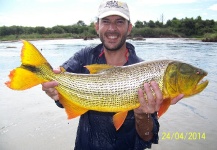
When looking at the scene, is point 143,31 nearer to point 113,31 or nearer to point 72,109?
point 113,31

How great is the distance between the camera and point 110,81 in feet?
9.33

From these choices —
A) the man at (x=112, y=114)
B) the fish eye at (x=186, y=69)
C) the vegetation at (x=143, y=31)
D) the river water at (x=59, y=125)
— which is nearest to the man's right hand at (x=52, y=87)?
the man at (x=112, y=114)

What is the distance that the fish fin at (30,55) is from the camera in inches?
111

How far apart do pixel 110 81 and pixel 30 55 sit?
0.93 meters

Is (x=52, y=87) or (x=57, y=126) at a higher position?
(x=52, y=87)

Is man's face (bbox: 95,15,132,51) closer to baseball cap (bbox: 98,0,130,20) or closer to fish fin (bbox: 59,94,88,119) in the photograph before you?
→ baseball cap (bbox: 98,0,130,20)

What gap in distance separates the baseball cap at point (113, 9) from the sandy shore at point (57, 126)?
3036 mm

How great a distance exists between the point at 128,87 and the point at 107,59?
0.97 meters

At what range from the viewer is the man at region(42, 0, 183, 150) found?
3.42 m

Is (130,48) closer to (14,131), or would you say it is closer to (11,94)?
(14,131)

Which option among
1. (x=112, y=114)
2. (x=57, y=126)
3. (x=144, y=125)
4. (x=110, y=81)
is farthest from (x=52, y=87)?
(x=57, y=126)

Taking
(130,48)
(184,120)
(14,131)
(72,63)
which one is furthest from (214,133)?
(14,131)
